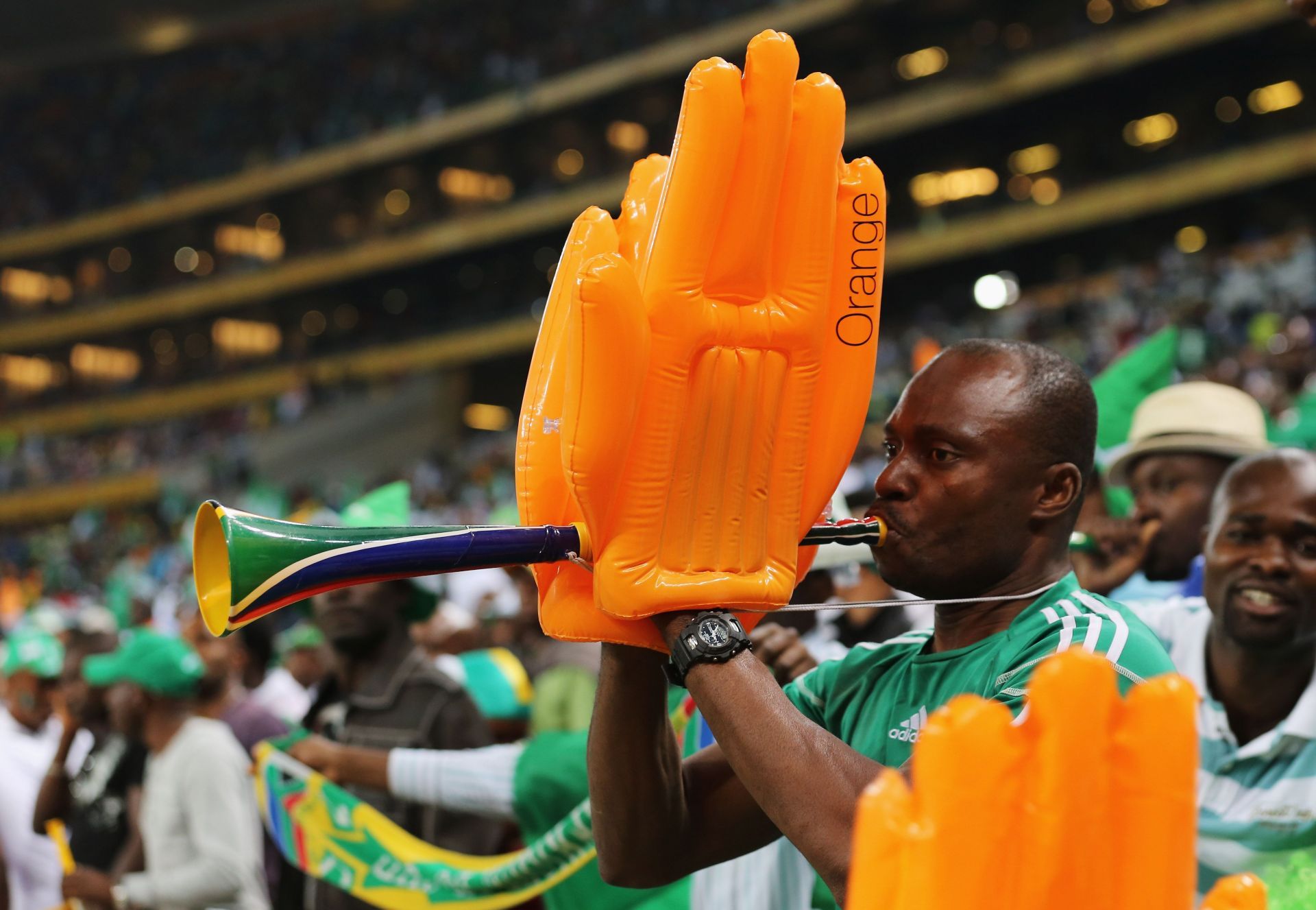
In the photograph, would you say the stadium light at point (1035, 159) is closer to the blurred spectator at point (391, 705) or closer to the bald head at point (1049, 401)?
the blurred spectator at point (391, 705)

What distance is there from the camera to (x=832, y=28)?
25094mm

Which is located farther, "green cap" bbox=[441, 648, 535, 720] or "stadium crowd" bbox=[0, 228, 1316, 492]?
"stadium crowd" bbox=[0, 228, 1316, 492]

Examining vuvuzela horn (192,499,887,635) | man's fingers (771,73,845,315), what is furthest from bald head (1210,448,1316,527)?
vuvuzela horn (192,499,887,635)

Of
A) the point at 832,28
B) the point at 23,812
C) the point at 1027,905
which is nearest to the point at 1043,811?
the point at 1027,905


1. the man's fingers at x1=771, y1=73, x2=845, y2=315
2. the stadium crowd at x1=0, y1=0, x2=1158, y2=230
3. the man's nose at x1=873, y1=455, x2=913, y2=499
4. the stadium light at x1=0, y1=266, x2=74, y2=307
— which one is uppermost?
the stadium crowd at x1=0, y1=0, x2=1158, y2=230

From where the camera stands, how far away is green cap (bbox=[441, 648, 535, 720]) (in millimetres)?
5195

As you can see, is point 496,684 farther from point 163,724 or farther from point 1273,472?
point 1273,472

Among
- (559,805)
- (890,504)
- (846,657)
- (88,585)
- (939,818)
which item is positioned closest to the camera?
(939,818)

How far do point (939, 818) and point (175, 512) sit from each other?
1106 inches

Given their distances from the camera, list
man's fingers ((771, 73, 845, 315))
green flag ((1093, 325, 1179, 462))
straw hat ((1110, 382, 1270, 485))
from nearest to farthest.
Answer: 1. man's fingers ((771, 73, 845, 315))
2. straw hat ((1110, 382, 1270, 485))
3. green flag ((1093, 325, 1179, 462))

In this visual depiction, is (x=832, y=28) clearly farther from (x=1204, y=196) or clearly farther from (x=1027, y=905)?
(x=1027, y=905)

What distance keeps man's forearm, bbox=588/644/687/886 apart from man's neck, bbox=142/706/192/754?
2557 mm

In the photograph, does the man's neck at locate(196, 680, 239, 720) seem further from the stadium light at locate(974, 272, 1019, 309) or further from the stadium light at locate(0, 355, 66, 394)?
the stadium light at locate(0, 355, 66, 394)

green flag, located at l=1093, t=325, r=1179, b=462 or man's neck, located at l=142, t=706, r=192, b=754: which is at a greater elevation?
green flag, located at l=1093, t=325, r=1179, b=462
